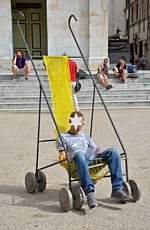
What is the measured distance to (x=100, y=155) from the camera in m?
3.98

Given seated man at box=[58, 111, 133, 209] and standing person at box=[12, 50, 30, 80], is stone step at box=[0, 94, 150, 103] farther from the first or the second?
seated man at box=[58, 111, 133, 209]

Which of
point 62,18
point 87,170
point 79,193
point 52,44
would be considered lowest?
point 79,193

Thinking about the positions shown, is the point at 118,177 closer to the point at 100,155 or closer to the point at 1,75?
the point at 100,155

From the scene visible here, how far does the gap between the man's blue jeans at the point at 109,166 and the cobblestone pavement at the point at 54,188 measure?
Result: 29 centimetres

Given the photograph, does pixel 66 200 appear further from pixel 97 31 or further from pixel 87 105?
pixel 97 31

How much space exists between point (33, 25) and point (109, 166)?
51.9 ft

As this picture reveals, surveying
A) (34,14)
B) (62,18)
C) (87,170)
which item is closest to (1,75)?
(62,18)

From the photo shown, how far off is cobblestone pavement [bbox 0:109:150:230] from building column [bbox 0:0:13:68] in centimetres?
763

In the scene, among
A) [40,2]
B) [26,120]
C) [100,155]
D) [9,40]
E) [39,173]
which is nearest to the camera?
[100,155]

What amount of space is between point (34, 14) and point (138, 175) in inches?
601

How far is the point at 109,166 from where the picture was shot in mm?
3848

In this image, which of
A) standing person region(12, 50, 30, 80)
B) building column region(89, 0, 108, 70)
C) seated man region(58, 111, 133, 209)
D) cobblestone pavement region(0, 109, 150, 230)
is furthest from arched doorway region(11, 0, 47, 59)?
seated man region(58, 111, 133, 209)

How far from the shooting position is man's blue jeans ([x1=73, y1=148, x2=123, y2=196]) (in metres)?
3.66

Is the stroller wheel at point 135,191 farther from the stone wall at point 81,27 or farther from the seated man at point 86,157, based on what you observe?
the stone wall at point 81,27
